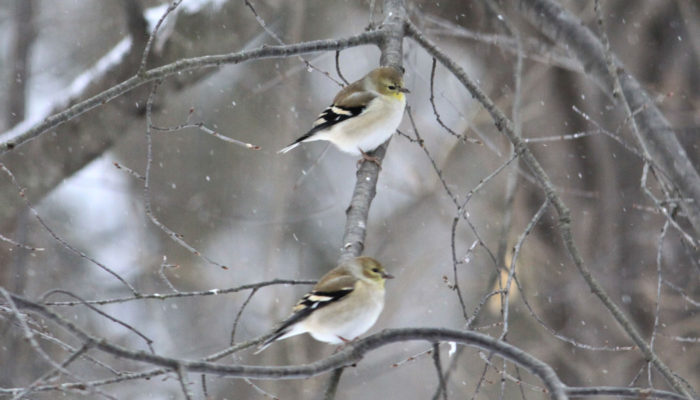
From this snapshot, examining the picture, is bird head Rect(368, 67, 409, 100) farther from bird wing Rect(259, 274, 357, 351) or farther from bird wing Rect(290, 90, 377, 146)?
bird wing Rect(259, 274, 357, 351)

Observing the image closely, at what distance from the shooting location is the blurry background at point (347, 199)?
24.8 ft

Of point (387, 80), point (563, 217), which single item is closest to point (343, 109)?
point (387, 80)

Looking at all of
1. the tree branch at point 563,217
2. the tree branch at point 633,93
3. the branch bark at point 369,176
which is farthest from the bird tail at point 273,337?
the tree branch at point 633,93

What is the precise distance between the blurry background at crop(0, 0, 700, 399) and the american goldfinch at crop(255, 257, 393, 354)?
2.53 metres

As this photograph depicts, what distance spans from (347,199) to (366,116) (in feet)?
21.4

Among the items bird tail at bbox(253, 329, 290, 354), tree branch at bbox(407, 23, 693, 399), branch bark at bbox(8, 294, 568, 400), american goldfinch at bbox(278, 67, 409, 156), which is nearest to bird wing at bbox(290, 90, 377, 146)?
american goldfinch at bbox(278, 67, 409, 156)

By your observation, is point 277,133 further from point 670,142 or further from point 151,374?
point 151,374

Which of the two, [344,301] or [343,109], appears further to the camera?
[343,109]

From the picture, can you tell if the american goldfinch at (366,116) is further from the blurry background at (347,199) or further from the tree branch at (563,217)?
the blurry background at (347,199)

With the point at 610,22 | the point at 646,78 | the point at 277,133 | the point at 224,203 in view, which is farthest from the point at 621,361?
the point at 224,203

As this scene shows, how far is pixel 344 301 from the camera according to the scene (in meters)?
3.16

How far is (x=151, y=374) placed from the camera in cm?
213

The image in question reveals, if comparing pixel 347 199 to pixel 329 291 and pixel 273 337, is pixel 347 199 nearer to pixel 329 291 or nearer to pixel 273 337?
pixel 329 291

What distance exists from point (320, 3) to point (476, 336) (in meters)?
8.86
